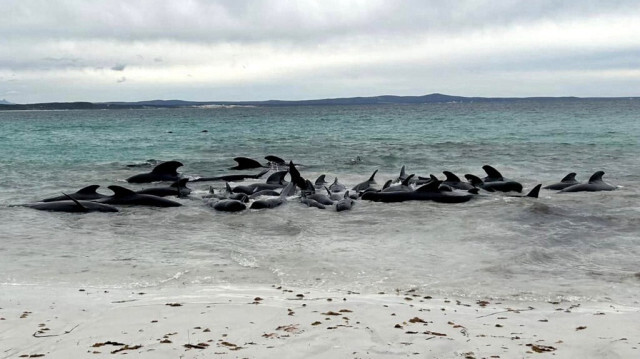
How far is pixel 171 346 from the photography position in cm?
579

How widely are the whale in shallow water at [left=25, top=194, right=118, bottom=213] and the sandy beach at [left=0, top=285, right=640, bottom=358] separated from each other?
6.53 metres

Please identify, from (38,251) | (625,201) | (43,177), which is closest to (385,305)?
(38,251)

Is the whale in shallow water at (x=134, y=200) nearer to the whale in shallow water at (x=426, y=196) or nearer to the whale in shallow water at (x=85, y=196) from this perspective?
the whale in shallow water at (x=85, y=196)

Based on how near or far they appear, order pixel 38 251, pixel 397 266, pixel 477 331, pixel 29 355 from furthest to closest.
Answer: pixel 38 251 < pixel 397 266 < pixel 477 331 < pixel 29 355

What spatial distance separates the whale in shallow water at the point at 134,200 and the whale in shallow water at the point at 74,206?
574 mm

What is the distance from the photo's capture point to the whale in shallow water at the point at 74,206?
14.2 meters

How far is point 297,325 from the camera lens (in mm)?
6402

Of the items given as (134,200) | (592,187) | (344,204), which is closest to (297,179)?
(344,204)

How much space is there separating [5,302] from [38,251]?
3.16 m

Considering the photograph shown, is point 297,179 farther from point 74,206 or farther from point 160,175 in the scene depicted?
point 160,175

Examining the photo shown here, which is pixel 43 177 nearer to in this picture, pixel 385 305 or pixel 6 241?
pixel 6 241

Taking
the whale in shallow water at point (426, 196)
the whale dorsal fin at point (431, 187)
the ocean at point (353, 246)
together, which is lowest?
the ocean at point (353, 246)

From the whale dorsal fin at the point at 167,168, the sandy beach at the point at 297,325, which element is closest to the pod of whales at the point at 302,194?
the whale dorsal fin at the point at 167,168

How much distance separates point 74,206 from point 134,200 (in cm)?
146
